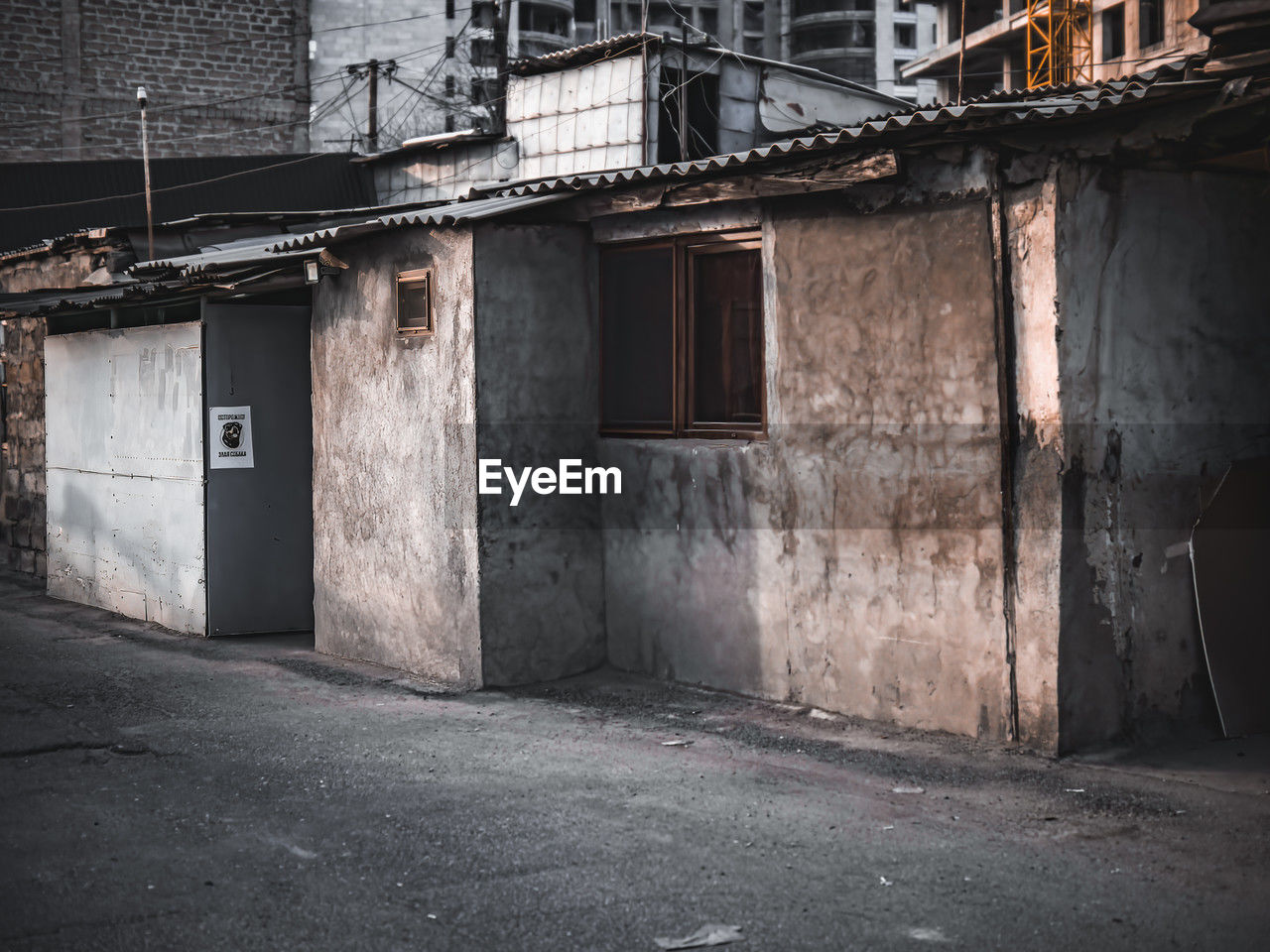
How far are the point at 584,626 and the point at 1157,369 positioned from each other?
4.07 metres

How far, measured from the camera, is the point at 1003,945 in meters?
4.47

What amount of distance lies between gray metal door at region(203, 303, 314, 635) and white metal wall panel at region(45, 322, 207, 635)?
0.15 m

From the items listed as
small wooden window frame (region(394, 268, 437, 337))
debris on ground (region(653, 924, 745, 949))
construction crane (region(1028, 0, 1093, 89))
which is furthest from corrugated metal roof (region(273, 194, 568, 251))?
construction crane (region(1028, 0, 1093, 89))

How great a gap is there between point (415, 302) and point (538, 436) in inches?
51.1

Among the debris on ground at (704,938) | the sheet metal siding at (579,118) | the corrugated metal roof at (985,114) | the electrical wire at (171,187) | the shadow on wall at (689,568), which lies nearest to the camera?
the debris on ground at (704,938)

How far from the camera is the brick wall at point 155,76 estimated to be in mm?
26172

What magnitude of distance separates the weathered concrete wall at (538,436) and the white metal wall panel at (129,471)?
3.39 m

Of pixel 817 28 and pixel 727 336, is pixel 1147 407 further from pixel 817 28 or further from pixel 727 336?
pixel 817 28

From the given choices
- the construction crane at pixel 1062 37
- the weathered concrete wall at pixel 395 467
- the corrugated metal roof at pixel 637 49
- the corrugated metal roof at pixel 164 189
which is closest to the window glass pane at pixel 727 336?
the weathered concrete wall at pixel 395 467

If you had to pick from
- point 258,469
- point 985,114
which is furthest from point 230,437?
point 985,114

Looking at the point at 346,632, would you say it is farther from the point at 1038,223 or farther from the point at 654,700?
the point at 1038,223

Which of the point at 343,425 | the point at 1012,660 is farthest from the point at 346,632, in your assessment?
the point at 1012,660

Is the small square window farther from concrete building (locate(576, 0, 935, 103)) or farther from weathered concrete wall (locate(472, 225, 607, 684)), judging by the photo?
concrete building (locate(576, 0, 935, 103))

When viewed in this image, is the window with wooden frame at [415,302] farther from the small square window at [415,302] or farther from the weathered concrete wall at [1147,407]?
the weathered concrete wall at [1147,407]
